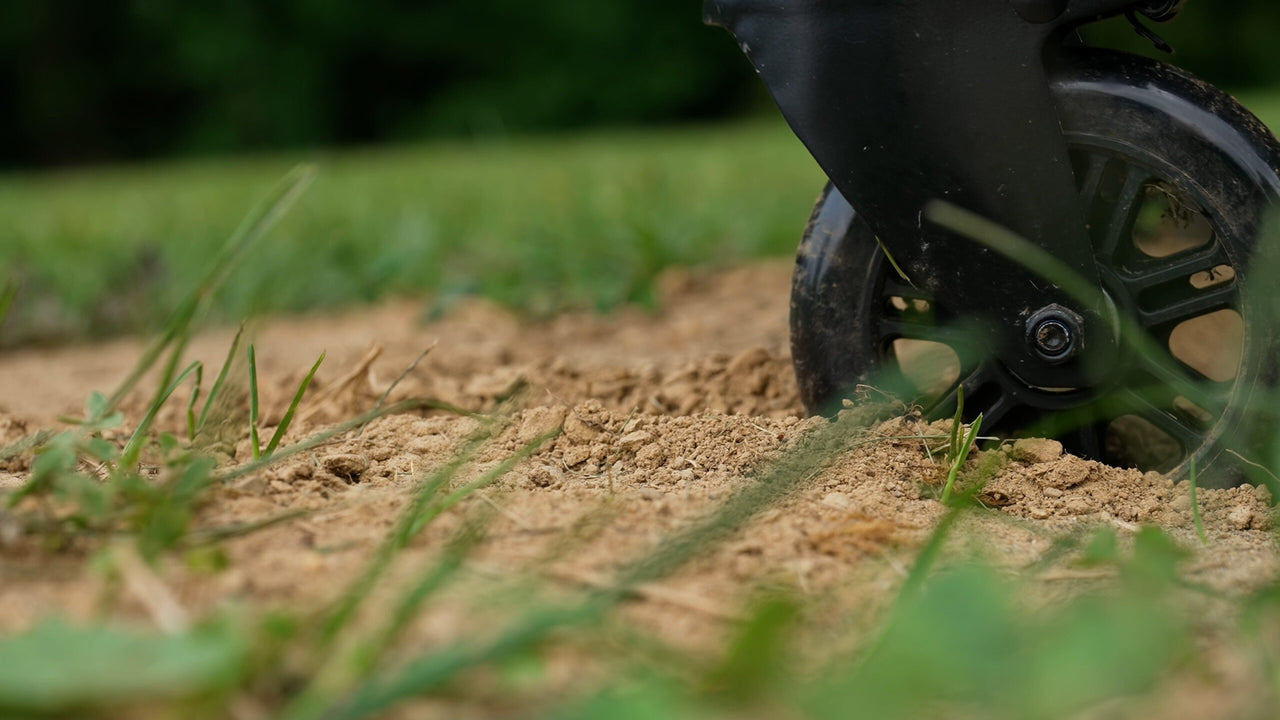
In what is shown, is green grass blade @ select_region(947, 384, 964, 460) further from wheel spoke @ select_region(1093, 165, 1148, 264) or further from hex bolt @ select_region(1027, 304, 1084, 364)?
wheel spoke @ select_region(1093, 165, 1148, 264)

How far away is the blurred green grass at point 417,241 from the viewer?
327 centimetres

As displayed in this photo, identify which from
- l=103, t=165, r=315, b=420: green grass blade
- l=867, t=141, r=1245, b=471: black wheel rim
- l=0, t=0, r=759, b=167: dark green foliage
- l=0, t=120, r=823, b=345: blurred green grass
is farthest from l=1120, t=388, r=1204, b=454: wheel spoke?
l=0, t=0, r=759, b=167: dark green foliage

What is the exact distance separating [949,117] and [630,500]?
593mm

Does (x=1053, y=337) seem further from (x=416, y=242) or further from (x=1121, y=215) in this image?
(x=416, y=242)

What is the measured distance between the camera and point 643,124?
18.1 meters

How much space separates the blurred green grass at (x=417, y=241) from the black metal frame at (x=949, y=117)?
0.93 metres

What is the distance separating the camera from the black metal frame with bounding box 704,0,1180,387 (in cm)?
138

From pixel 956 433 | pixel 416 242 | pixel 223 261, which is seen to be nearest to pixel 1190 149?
pixel 956 433

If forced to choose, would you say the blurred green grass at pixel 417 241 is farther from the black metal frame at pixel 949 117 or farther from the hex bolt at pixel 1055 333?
the hex bolt at pixel 1055 333

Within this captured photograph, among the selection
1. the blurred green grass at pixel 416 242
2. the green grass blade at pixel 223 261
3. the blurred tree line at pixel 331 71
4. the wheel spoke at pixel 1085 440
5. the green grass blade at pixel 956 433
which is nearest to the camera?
the green grass blade at pixel 223 261

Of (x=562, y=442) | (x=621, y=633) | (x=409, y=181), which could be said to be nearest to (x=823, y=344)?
(x=562, y=442)

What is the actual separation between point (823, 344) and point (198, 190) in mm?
6497

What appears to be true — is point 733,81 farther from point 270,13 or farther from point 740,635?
point 740,635

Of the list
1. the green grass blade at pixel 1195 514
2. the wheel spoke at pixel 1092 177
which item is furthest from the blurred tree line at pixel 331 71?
the green grass blade at pixel 1195 514
